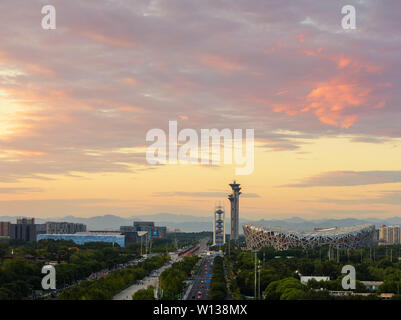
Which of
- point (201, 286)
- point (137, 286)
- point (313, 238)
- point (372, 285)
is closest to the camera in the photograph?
point (372, 285)

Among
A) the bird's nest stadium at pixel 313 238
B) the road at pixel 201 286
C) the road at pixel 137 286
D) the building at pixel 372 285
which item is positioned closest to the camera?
the road at pixel 201 286

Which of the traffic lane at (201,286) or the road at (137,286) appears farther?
the road at (137,286)

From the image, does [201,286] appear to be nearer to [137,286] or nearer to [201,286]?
[201,286]

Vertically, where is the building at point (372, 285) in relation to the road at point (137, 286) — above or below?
above

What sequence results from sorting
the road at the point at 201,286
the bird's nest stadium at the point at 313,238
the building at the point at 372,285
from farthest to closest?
1. the bird's nest stadium at the point at 313,238
2. the building at the point at 372,285
3. the road at the point at 201,286

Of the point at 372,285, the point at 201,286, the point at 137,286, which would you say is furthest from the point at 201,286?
the point at 372,285

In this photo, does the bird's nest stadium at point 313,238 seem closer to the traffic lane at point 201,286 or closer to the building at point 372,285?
the traffic lane at point 201,286

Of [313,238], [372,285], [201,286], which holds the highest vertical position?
[313,238]

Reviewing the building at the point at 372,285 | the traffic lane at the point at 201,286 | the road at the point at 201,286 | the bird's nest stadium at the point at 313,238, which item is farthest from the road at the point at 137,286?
the bird's nest stadium at the point at 313,238
